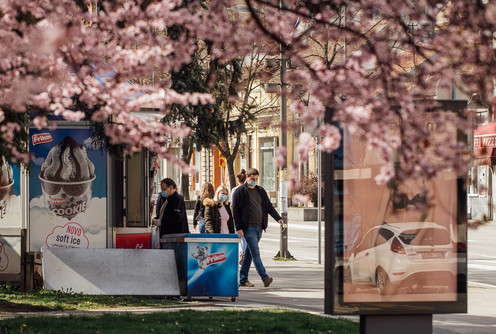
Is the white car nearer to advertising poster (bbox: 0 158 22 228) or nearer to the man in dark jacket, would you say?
advertising poster (bbox: 0 158 22 228)

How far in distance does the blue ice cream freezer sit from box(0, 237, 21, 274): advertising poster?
2.34 meters

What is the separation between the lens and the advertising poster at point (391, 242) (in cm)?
761

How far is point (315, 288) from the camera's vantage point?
15.4m

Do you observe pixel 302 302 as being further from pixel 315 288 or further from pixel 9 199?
pixel 9 199

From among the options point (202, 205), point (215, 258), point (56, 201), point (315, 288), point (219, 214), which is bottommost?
point (315, 288)

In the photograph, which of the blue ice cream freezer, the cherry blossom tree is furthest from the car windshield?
the blue ice cream freezer

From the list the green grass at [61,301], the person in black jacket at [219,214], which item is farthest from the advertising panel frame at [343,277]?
the person in black jacket at [219,214]

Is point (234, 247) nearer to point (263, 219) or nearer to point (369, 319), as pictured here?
point (263, 219)

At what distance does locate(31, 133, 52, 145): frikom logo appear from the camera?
14.0 meters

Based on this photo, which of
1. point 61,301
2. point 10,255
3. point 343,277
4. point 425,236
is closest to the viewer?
point 343,277

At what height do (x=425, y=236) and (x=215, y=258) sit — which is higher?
(x=425, y=236)

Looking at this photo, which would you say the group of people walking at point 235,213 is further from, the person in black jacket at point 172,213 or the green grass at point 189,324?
the green grass at point 189,324

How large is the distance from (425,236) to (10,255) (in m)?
7.65

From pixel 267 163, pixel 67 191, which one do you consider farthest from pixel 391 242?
pixel 267 163
